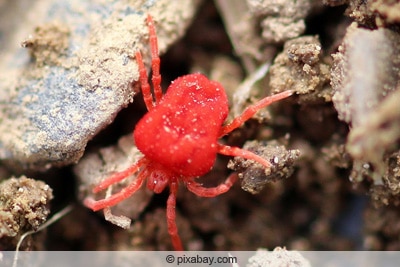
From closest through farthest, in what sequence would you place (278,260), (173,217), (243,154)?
(278,260)
(243,154)
(173,217)

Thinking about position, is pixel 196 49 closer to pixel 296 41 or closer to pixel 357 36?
pixel 296 41

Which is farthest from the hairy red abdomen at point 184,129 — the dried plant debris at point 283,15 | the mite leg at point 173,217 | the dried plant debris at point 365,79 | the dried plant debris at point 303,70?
the dried plant debris at point 365,79

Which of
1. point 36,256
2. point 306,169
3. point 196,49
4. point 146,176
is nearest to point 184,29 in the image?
point 196,49

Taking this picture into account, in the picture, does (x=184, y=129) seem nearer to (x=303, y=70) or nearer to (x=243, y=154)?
(x=243, y=154)

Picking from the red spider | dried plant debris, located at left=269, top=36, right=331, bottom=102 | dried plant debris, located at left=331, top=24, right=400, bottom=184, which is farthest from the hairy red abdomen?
dried plant debris, located at left=331, top=24, right=400, bottom=184

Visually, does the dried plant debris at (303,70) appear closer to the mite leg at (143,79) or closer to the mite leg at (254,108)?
the mite leg at (254,108)

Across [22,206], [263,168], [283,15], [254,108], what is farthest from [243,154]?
[22,206]
